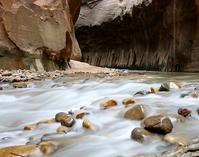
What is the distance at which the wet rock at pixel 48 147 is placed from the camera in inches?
122

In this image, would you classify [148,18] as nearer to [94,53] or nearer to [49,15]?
[94,53]

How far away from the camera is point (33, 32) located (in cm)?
1130

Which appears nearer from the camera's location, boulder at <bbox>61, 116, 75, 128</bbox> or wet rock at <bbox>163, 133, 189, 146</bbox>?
wet rock at <bbox>163, 133, 189, 146</bbox>

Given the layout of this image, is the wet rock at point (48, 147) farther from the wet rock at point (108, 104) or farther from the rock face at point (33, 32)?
the rock face at point (33, 32)

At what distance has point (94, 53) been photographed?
29.8 m

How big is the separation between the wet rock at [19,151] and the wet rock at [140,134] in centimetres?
88

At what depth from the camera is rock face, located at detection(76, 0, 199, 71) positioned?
805 inches

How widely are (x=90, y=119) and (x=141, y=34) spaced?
73.4 ft

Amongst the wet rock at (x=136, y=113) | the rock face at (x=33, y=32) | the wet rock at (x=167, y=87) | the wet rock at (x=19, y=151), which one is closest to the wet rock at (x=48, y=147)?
the wet rock at (x=19, y=151)

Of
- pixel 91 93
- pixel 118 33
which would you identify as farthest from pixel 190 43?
pixel 91 93

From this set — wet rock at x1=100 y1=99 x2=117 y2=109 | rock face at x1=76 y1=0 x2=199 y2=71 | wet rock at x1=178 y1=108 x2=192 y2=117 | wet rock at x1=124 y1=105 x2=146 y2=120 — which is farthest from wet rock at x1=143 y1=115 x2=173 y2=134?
rock face at x1=76 y1=0 x2=199 y2=71

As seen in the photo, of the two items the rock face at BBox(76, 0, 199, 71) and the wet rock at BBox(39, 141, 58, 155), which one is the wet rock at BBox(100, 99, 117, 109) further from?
the rock face at BBox(76, 0, 199, 71)

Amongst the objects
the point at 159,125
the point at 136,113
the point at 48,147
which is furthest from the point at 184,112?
the point at 48,147

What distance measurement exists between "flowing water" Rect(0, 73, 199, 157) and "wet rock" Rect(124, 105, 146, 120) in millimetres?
85
